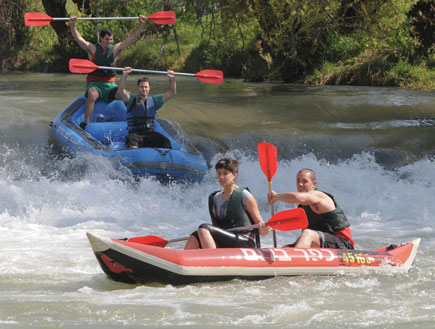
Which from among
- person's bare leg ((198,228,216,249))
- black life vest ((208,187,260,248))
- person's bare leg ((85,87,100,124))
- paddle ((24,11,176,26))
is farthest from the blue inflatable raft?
person's bare leg ((198,228,216,249))

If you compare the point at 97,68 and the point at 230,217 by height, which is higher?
the point at 97,68

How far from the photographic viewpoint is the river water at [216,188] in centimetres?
375

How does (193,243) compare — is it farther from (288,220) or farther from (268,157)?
(268,157)

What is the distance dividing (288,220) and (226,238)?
0.42 m

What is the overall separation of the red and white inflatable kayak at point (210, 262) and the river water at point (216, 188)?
79mm

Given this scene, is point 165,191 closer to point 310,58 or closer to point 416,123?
point 416,123

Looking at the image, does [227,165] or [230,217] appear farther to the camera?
[230,217]

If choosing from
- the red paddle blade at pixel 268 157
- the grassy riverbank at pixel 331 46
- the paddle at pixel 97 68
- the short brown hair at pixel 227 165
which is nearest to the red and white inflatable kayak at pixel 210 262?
the short brown hair at pixel 227 165

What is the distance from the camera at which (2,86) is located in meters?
14.3

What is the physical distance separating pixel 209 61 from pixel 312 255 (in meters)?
13.5

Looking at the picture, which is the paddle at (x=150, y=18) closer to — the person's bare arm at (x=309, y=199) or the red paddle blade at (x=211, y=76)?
the red paddle blade at (x=211, y=76)

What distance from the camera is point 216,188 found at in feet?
24.0

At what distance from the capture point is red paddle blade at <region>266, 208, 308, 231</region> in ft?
13.8

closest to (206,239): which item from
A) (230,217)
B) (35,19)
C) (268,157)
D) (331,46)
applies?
(230,217)
